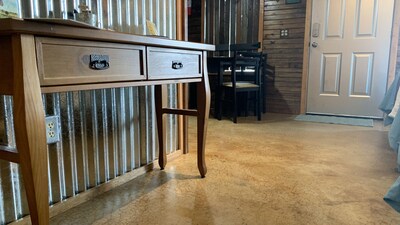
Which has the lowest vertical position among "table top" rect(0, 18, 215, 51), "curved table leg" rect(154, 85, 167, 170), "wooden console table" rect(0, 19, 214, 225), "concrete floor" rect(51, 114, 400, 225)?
"concrete floor" rect(51, 114, 400, 225)

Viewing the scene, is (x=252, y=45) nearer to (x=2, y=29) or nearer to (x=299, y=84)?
(x=299, y=84)

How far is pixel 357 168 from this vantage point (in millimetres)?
1875

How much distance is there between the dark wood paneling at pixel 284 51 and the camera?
13.0ft

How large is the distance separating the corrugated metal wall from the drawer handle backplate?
385 millimetres

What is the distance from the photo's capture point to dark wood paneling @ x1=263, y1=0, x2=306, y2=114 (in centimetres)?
395

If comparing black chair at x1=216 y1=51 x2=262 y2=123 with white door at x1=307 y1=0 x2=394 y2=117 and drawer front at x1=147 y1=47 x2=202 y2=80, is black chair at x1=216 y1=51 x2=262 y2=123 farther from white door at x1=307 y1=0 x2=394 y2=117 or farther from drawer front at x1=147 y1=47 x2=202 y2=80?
drawer front at x1=147 y1=47 x2=202 y2=80

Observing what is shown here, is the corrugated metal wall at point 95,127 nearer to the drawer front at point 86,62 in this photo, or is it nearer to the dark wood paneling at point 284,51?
the drawer front at point 86,62

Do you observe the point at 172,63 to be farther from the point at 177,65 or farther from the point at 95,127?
the point at 95,127

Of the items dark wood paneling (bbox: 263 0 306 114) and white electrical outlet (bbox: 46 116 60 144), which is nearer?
white electrical outlet (bbox: 46 116 60 144)

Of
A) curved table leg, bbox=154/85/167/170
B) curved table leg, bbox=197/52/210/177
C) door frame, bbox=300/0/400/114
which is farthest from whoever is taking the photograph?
door frame, bbox=300/0/400/114

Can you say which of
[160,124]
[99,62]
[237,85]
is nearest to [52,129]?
[99,62]

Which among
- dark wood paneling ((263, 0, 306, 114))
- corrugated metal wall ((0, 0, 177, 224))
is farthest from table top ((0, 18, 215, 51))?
dark wood paneling ((263, 0, 306, 114))

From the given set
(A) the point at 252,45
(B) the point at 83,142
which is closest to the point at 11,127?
(B) the point at 83,142

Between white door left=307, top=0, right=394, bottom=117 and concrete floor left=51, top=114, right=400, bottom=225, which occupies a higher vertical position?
white door left=307, top=0, right=394, bottom=117
